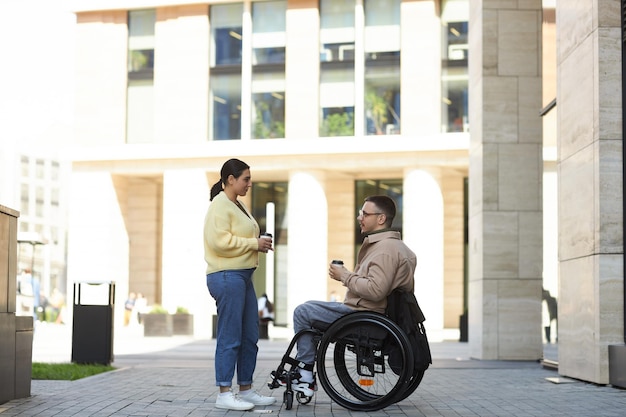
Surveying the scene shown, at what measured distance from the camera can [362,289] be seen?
26.0 ft

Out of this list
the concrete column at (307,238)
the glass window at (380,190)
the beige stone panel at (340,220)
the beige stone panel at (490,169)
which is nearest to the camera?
the beige stone panel at (490,169)

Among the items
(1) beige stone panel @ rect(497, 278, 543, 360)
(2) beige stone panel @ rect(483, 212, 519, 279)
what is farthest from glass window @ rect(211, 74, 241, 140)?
(1) beige stone panel @ rect(497, 278, 543, 360)

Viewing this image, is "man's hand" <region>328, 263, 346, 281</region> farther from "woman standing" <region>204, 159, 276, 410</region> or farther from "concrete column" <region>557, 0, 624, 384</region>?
"concrete column" <region>557, 0, 624, 384</region>

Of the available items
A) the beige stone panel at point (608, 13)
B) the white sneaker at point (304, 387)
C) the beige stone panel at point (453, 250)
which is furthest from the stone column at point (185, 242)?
the white sneaker at point (304, 387)

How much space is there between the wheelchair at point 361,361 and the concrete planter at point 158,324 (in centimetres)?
2333

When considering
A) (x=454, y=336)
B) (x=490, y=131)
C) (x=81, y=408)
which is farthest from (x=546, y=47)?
(x=454, y=336)

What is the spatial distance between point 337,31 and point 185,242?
9442 mm

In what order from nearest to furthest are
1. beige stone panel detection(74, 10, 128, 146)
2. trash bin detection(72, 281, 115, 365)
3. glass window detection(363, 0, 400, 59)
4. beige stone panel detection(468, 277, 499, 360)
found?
trash bin detection(72, 281, 115, 365) < beige stone panel detection(468, 277, 499, 360) < glass window detection(363, 0, 400, 59) < beige stone panel detection(74, 10, 128, 146)

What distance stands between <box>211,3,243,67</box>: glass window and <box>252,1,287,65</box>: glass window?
63 centimetres

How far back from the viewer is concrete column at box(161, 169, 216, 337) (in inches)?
1513

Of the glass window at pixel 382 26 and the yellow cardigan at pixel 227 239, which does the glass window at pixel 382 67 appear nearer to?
the glass window at pixel 382 26

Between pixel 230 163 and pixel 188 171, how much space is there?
31.1 m

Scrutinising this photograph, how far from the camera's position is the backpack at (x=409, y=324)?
7.80 metres

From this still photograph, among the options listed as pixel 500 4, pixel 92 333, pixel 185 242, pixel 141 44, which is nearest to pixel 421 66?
pixel 185 242
